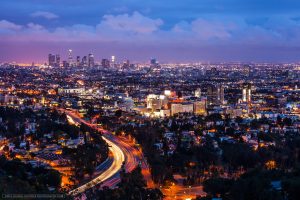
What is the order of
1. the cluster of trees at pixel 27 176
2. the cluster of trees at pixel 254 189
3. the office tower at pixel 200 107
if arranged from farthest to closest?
the office tower at pixel 200 107 < the cluster of trees at pixel 27 176 < the cluster of trees at pixel 254 189

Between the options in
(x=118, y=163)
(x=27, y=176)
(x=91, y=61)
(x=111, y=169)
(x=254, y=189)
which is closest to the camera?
(x=254, y=189)

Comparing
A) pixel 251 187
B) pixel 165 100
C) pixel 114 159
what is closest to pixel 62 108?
pixel 165 100

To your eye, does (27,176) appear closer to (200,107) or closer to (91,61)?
(200,107)

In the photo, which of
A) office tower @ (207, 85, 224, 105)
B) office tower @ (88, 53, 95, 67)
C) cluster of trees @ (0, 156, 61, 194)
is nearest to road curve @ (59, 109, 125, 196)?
cluster of trees @ (0, 156, 61, 194)

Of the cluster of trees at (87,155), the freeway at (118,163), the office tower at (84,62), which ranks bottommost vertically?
the freeway at (118,163)

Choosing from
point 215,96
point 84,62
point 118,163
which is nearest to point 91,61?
point 84,62

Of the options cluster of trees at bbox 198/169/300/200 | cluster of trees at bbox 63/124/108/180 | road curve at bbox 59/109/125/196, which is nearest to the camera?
cluster of trees at bbox 198/169/300/200

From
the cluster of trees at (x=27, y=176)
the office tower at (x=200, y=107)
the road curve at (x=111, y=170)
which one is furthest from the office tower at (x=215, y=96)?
the cluster of trees at (x=27, y=176)

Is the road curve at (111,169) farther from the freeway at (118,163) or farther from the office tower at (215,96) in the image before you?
the office tower at (215,96)

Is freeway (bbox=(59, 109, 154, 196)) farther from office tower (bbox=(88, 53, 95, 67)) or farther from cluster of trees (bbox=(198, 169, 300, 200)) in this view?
office tower (bbox=(88, 53, 95, 67))
